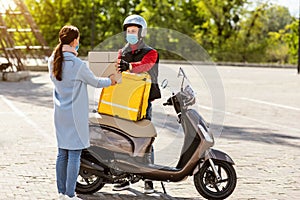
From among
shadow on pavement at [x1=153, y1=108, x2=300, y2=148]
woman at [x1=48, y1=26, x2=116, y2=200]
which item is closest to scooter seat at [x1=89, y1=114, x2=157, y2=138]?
woman at [x1=48, y1=26, x2=116, y2=200]

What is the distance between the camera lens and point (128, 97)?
24.3 feet

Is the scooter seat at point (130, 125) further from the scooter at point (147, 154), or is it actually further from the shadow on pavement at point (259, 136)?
the shadow on pavement at point (259, 136)

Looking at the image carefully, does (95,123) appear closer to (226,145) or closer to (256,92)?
(226,145)

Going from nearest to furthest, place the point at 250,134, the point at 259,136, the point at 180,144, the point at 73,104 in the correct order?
the point at 73,104, the point at 180,144, the point at 259,136, the point at 250,134

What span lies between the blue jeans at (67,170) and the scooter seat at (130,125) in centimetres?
73

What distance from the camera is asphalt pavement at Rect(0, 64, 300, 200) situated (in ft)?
26.1

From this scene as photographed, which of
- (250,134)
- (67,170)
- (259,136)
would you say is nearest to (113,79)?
(67,170)

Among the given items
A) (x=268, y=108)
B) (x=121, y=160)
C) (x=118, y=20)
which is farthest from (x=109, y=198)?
(x=118, y=20)

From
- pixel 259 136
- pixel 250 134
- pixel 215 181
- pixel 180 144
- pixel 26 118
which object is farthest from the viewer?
pixel 26 118

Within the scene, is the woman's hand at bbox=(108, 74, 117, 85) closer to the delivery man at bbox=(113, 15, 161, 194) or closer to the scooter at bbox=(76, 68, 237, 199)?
the delivery man at bbox=(113, 15, 161, 194)

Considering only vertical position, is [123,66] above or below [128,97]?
above

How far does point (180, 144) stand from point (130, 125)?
13.2 feet

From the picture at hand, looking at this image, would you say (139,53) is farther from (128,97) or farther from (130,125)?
(130,125)

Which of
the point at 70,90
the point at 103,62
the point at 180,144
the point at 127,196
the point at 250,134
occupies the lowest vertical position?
the point at 250,134
